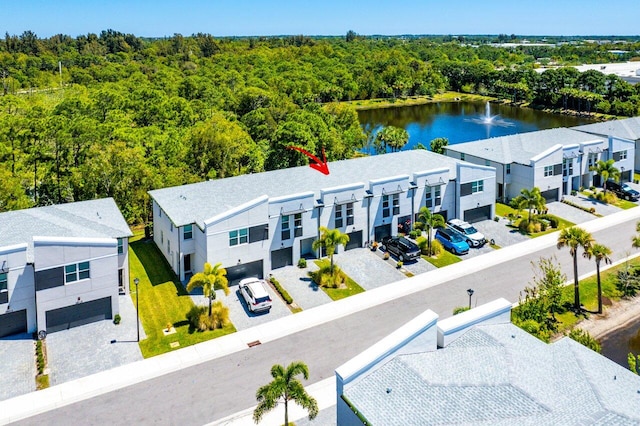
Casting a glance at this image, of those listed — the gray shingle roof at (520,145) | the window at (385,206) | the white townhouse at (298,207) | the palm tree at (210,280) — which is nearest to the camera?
the palm tree at (210,280)

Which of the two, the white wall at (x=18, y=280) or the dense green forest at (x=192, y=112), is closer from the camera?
the white wall at (x=18, y=280)

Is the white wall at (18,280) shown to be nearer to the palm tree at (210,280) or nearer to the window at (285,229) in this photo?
the palm tree at (210,280)

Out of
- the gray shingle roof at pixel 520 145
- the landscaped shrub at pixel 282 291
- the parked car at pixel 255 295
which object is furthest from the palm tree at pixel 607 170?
the parked car at pixel 255 295

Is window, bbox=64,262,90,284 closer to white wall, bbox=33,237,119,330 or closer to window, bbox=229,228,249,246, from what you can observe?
white wall, bbox=33,237,119,330

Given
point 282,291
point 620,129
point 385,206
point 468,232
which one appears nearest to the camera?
point 282,291

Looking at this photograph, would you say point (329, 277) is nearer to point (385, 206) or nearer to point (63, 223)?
point (385, 206)

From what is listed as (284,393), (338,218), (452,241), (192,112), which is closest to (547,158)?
(452,241)
